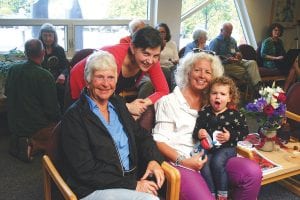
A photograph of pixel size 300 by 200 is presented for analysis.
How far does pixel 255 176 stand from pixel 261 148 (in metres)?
0.54

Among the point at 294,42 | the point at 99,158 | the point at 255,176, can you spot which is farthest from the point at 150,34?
the point at 294,42

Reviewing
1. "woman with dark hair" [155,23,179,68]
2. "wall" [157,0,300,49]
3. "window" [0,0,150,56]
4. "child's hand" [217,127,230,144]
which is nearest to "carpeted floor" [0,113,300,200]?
"child's hand" [217,127,230,144]

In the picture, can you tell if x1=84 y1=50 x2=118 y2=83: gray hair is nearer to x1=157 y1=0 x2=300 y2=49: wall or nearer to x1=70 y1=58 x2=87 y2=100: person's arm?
x1=70 y1=58 x2=87 y2=100: person's arm

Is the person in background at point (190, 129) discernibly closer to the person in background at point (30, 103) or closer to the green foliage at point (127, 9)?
the person in background at point (30, 103)

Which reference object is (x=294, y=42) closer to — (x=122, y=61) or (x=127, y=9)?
(x=127, y=9)

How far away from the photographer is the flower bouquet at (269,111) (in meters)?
2.34

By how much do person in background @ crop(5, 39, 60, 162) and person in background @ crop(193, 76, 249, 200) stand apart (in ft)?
5.21

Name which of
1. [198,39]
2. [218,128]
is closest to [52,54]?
[198,39]

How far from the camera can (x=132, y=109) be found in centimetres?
216

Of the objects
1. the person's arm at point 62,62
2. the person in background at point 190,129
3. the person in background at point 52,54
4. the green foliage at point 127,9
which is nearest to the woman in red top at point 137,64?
the person in background at point 190,129

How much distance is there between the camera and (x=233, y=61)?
5332 millimetres

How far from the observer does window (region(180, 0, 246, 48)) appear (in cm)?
577

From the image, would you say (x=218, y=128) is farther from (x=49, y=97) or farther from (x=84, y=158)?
(x=49, y=97)

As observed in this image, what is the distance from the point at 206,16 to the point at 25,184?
4.36 meters
